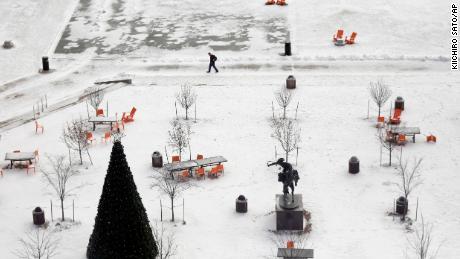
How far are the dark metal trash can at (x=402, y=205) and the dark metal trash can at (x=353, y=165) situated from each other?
3466 mm

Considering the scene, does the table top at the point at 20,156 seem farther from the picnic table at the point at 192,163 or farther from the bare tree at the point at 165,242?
the bare tree at the point at 165,242

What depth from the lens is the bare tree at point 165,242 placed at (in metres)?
25.6

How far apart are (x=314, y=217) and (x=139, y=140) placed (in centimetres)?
977

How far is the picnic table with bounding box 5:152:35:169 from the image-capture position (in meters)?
32.5

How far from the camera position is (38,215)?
28.2 metres

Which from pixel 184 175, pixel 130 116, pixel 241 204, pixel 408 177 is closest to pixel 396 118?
pixel 408 177

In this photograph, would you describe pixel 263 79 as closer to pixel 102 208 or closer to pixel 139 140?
pixel 139 140

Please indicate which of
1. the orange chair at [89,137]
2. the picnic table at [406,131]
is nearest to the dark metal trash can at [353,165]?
the picnic table at [406,131]

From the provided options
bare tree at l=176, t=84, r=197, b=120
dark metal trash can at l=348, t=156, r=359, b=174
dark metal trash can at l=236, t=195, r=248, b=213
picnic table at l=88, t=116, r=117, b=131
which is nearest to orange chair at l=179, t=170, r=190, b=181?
dark metal trash can at l=236, t=195, r=248, b=213

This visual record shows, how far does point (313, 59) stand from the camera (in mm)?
45938

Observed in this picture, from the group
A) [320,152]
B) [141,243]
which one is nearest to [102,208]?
[141,243]

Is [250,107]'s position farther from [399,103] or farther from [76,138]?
[76,138]

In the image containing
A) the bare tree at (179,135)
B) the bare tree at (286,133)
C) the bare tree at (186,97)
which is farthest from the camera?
the bare tree at (186,97)

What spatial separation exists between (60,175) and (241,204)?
7145 mm
